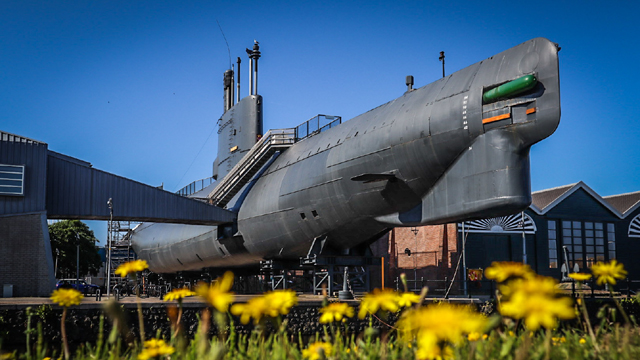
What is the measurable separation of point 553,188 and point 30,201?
37.0m

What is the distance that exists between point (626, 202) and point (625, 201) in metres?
0.50

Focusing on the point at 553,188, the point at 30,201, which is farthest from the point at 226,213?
the point at 553,188

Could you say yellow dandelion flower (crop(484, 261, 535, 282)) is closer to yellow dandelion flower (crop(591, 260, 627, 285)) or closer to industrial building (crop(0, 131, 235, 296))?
yellow dandelion flower (crop(591, 260, 627, 285))

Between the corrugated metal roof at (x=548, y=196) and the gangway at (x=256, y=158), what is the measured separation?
72.2 ft

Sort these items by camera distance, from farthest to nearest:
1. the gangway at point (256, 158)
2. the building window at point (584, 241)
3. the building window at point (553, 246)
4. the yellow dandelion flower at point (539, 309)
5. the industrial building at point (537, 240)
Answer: the building window at point (584, 241)
the building window at point (553, 246)
the industrial building at point (537, 240)
the gangway at point (256, 158)
the yellow dandelion flower at point (539, 309)

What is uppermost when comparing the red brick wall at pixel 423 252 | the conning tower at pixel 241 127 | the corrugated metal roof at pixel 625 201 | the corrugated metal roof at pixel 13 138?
the conning tower at pixel 241 127

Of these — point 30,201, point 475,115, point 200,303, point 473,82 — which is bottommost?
point 200,303

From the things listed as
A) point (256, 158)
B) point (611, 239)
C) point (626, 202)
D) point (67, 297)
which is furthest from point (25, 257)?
point (626, 202)

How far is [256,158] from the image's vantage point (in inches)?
1060

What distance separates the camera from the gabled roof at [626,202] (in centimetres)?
4322

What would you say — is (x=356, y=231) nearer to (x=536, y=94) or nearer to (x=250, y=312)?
(x=536, y=94)

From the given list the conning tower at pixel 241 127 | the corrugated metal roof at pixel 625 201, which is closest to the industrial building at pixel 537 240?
the corrugated metal roof at pixel 625 201

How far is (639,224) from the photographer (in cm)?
4362

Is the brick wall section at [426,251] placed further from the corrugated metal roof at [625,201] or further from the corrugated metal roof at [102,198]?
the corrugated metal roof at [102,198]
